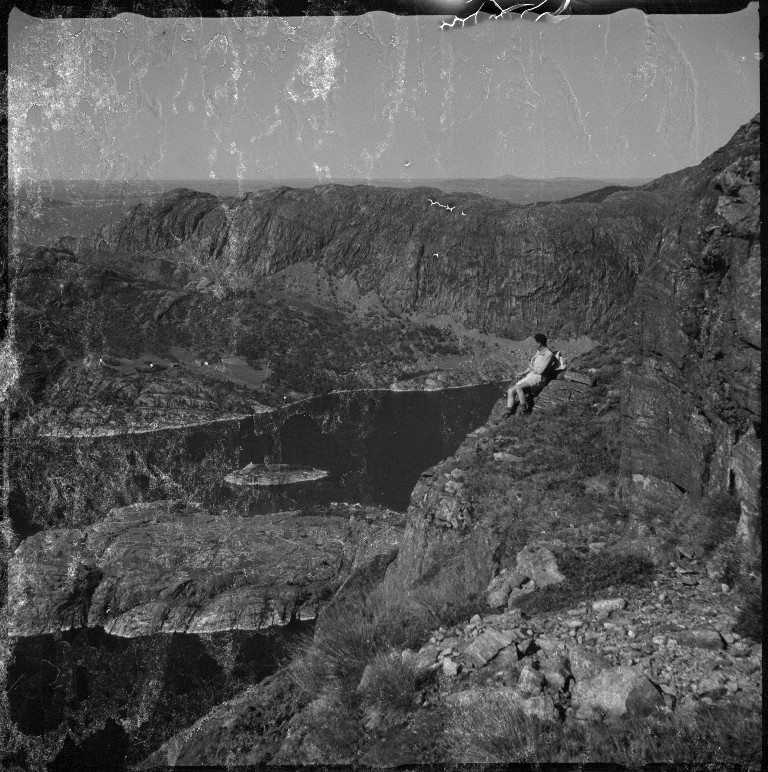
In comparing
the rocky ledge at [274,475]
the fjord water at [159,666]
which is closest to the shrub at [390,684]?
the fjord water at [159,666]

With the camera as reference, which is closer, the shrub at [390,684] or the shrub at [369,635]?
the shrub at [390,684]

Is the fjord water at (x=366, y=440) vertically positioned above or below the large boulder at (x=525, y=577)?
below

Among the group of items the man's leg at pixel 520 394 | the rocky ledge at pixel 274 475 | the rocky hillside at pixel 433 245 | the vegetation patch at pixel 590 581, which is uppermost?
the rocky hillside at pixel 433 245

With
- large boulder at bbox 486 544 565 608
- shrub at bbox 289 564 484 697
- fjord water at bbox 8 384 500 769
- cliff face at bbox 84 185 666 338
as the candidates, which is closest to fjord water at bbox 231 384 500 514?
fjord water at bbox 8 384 500 769

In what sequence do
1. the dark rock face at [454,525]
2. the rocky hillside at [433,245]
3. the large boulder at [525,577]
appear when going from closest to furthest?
the large boulder at [525,577] < the dark rock face at [454,525] < the rocky hillside at [433,245]

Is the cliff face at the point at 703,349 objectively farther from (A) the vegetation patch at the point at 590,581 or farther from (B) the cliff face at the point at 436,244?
(B) the cliff face at the point at 436,244

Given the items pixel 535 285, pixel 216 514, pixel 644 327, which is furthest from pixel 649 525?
pixel 535 285

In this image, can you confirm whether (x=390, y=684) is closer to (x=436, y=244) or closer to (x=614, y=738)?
(x=614, y=738)

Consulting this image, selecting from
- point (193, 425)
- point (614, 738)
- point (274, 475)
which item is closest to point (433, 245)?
point (193, 425)
